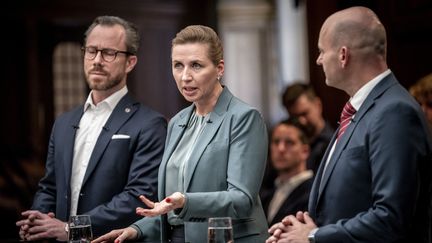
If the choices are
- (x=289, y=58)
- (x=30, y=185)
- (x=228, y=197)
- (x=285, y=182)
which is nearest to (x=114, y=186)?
(x=228, y=197)

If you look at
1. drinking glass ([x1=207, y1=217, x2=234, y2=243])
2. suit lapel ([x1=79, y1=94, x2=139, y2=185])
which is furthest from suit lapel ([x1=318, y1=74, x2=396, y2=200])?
suit lapel ([x1=79, y1=94, x2=139, y2=185])

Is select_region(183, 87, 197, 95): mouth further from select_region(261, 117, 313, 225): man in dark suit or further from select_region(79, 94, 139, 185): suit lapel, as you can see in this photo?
select_region(261, 117, 313, 225): man in dark suit

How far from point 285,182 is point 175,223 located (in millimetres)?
2381

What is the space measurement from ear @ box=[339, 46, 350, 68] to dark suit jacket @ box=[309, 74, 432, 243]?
119mm

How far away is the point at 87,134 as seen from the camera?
11.9ft

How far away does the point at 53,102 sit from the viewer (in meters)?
8.71

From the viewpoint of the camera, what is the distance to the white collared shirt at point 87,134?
141 inches

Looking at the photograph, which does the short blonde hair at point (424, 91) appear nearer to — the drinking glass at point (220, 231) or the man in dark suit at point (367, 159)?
the man in dark suit at point (367, 159)

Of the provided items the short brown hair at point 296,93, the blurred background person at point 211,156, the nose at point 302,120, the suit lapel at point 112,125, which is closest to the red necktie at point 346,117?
the blurred background person at point 211,156

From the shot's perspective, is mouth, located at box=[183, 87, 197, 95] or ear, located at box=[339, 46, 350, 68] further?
mouth, located at box=[183, 87, 197, 95]

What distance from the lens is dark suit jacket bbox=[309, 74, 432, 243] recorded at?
2.60m

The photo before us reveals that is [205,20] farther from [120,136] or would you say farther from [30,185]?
[120,136]

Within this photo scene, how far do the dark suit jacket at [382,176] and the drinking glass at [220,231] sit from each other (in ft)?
1.00

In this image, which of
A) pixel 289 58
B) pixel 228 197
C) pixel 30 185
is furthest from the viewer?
pixel 289 58
